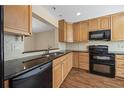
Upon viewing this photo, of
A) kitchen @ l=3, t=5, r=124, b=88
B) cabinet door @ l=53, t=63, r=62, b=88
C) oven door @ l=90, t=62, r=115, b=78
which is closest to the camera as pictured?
kitchen @ l=3, t=5, r=124, b=88

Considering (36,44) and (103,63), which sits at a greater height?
(36,44)

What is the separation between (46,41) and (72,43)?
1905 mm

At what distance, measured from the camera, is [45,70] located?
5.72 ft

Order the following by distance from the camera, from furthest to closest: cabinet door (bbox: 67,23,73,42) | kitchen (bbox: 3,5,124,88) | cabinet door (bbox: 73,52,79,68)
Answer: cabinet door (bbox: 67,23,73,42) → cabinet door (bbox: 73,52,79,68) → kitchen (bbox: 3,5,124,88)

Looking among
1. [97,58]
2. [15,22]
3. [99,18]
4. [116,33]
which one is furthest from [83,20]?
[15,22]

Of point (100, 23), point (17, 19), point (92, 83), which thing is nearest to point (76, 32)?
point (100, 23)

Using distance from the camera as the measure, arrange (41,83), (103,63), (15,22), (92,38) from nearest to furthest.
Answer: (15,22)
(41,83)
(103,63)
(92,38)

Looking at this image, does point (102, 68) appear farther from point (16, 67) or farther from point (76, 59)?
point (16, 67)

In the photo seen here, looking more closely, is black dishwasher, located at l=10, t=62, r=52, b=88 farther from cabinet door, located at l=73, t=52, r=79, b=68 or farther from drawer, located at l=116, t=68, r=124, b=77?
cabinet door, located at l=73, t=52, r=79, b=68

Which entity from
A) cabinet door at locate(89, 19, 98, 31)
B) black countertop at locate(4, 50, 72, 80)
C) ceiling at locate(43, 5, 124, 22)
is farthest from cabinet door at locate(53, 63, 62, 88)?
cabinet door at locate(89, 19, 98, 31)

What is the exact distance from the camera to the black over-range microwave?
3.76m

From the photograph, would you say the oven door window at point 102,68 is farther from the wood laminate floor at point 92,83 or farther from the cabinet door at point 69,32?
the cabinet door at point 69,32

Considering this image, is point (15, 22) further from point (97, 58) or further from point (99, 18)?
point (99, 18)

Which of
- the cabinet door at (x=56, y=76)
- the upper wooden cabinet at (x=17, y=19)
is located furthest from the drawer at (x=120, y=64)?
the upper wooden cabinet at (x=17, y=19)
